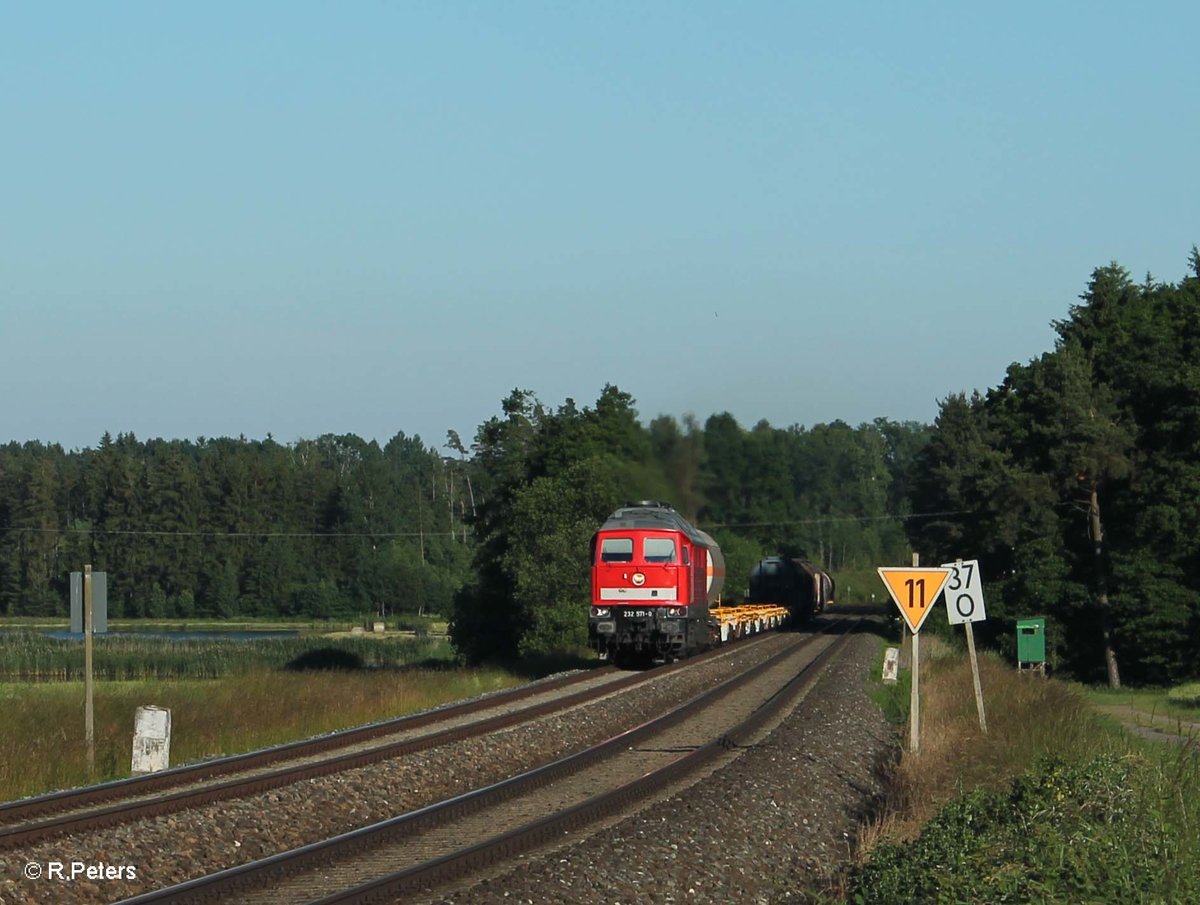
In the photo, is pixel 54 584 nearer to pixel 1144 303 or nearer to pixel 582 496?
pixel 582 496

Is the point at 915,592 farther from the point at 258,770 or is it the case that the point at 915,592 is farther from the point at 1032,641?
the point at 1032,641

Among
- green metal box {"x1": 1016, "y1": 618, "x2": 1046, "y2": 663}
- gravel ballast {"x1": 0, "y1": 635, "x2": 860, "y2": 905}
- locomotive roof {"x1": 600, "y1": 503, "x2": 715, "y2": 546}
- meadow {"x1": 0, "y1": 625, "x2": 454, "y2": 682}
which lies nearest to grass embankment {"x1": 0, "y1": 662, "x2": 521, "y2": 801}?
gravel ballast {"x1": 0, "y1": 635, "x2": 860, "y2": 905}

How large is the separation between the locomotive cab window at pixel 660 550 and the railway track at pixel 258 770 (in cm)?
669

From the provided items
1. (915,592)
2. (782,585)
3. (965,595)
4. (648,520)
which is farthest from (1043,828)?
(782,585)

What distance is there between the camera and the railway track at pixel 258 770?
12.1 metres

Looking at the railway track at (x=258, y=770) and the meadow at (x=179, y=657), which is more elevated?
the railway track at (x=258, y=770)

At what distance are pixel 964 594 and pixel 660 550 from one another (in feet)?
41.9

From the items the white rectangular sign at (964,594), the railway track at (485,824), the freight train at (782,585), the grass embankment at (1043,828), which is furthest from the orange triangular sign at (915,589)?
the freight train at (782,585)

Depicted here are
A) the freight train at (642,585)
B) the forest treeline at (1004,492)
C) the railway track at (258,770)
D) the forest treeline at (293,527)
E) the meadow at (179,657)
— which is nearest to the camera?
the railway track at (258,770)

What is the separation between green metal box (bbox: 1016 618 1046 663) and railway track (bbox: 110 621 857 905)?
44.3 ft

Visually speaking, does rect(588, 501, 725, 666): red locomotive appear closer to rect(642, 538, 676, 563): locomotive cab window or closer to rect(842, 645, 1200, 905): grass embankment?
rect(642, 538, 676, 563): locomotive cab window

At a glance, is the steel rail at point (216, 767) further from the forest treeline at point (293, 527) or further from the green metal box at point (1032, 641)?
the forest treeline at point (293, 527)

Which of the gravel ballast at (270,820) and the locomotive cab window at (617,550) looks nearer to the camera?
the gravel ballast at (270,820)

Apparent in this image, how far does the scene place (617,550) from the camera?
31.5 meters
